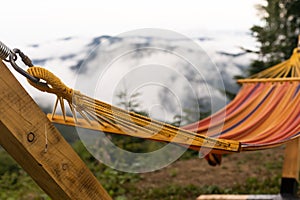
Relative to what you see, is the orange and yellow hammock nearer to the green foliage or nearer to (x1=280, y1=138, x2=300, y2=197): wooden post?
(x1=280, y1=138, x2=300, y2=197): wooden post

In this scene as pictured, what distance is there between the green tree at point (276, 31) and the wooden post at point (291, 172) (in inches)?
Result: 85.9

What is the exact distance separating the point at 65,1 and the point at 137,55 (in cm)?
402

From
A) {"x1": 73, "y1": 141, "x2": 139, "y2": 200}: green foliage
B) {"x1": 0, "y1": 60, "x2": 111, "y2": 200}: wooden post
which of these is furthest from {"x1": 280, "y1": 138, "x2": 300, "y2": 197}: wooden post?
{"x1": 0, "y1": 60, "x2": 111, "y2": 200}: wooden post

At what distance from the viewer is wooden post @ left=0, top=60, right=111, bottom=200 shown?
1.14 metres

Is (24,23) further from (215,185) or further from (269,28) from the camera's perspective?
(269,28)

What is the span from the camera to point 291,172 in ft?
8.64

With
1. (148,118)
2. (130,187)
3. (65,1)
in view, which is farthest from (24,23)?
(148,118)

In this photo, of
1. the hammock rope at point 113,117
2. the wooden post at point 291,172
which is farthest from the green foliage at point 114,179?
the hammock rope at point 113,117

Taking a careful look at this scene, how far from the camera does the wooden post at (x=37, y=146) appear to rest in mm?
1139

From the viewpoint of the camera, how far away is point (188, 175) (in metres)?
4.10

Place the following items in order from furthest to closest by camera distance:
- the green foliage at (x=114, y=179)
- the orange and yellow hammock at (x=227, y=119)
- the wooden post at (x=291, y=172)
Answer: the green foliage at (x=114, y=179)
the wooden post at (x=291, y=172)
the orange and yellow hammock at (x=227, y=119)

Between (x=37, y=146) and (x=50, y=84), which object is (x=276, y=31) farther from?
(x=37, y=146)

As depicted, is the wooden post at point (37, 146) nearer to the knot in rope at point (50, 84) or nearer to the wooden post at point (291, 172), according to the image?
the knot in rope at point (50, 84)

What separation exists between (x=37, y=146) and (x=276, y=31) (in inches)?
163
